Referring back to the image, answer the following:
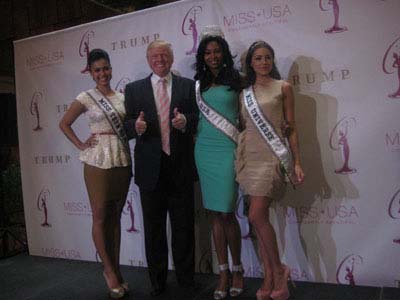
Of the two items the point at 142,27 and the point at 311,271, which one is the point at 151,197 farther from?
the point at 142,27

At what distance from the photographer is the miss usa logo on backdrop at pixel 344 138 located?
94.5 inches

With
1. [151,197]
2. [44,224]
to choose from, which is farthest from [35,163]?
[151,197]

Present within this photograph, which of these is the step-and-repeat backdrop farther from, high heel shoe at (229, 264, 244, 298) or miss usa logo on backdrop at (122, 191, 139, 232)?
miss usa logo on backdrop at (122, 191, 139, 232)

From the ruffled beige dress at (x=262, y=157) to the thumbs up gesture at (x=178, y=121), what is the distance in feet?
1.06

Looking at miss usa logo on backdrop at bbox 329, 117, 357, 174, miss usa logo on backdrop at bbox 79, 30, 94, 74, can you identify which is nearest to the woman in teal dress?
miss usa logo on backdrop at bbox 329, 117, 357, 174

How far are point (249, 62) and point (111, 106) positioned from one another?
802mm

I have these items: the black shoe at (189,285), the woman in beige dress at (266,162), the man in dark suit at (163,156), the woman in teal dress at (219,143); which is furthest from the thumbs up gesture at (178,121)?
the black shoe at (189,285)

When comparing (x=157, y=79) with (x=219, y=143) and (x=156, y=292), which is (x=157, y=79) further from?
(x=156, y=292)

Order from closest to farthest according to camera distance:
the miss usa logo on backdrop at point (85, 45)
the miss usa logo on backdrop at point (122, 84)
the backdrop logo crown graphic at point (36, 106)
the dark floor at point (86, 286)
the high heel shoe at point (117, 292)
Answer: the dark floor at point (86, 286) → the high heel shoe at point (117, 292) → the miss usa logo on backdrop at point (122, 84) → the miss usa logo on backdrop at point (85, 45) → the backdrop logo crown graphic at point (36, 106)

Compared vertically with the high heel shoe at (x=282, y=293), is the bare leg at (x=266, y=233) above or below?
above

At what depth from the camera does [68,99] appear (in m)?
3.24

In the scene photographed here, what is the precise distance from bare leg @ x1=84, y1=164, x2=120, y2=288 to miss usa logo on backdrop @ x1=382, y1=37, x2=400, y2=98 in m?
1.62

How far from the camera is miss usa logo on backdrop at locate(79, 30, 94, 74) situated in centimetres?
312

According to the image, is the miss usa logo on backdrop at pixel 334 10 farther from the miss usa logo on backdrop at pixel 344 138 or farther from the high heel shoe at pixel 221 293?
the high heel shoe at pixel 221 293
